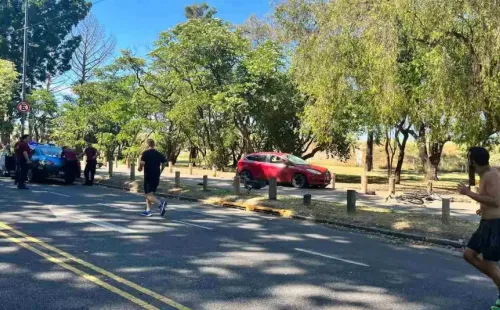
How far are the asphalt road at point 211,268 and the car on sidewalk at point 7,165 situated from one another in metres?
12.2

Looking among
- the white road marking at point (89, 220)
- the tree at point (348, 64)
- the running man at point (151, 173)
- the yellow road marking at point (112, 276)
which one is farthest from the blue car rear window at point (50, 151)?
the yellow road marking at point (112, 276)

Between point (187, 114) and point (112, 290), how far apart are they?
2571cm

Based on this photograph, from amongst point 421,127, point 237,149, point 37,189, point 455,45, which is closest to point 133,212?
point 37,189

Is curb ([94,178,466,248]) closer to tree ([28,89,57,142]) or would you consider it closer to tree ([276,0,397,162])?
tree ([276,0,397,162])

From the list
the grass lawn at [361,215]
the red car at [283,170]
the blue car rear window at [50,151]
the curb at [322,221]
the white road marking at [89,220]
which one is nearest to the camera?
the white road marking at [89,220]

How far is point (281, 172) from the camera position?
2139 cm

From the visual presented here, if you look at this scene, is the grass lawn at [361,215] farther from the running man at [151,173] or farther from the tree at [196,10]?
the tree at [196,10]

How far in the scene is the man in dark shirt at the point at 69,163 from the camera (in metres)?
19.2

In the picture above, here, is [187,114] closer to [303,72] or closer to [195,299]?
[303,72]

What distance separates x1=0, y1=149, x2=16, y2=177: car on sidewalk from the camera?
21875mm

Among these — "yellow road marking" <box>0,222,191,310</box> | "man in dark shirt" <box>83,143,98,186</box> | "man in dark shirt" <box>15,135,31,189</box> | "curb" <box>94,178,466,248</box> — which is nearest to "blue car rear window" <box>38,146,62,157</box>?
"man in dark shirt" <box>83,143,98,186</box>

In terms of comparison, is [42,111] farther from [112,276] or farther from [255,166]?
[112,276]

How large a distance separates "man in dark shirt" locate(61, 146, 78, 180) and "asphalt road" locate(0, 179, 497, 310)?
848 centimetres

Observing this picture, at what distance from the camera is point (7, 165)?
21922 millimetres
